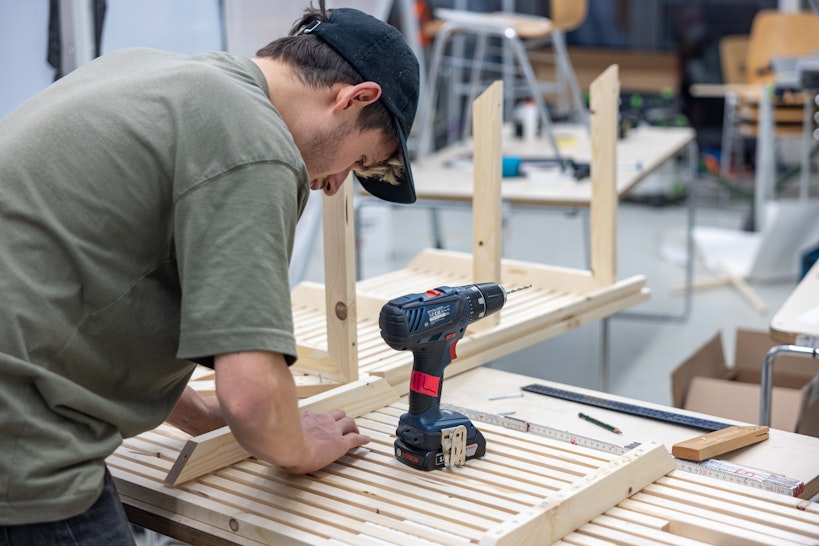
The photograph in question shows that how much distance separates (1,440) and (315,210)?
124 inches

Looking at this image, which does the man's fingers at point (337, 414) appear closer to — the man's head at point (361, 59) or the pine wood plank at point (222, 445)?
the pine wood plank at point (222, 445)

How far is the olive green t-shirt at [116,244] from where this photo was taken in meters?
1.10

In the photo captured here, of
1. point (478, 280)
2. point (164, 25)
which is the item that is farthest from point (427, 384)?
point (164, 25)

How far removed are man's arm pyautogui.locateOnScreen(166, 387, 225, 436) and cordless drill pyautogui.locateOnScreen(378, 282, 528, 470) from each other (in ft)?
1.01

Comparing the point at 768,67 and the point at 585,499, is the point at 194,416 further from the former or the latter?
the point at 768,67

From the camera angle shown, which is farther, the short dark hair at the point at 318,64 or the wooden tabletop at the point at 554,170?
the wooden tabletop at the point at 554,170

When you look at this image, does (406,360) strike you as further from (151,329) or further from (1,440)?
(1,440)

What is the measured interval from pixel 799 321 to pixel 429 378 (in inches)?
36.9

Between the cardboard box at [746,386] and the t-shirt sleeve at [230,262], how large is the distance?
4.65 ft

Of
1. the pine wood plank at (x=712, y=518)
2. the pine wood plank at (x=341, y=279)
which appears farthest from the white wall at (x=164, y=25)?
the pine wood plank at (x=712, y=518)

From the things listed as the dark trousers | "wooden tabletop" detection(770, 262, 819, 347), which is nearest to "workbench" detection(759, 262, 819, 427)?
"wooden tabletop" detection(770, 262, 819, 347)

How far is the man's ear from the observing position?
1.27m

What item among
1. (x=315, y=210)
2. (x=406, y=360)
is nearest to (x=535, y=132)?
(x=315, y=210)

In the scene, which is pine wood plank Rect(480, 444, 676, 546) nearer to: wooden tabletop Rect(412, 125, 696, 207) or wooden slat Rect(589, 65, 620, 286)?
wooden slat Rect(589, 65, 620, 286)
